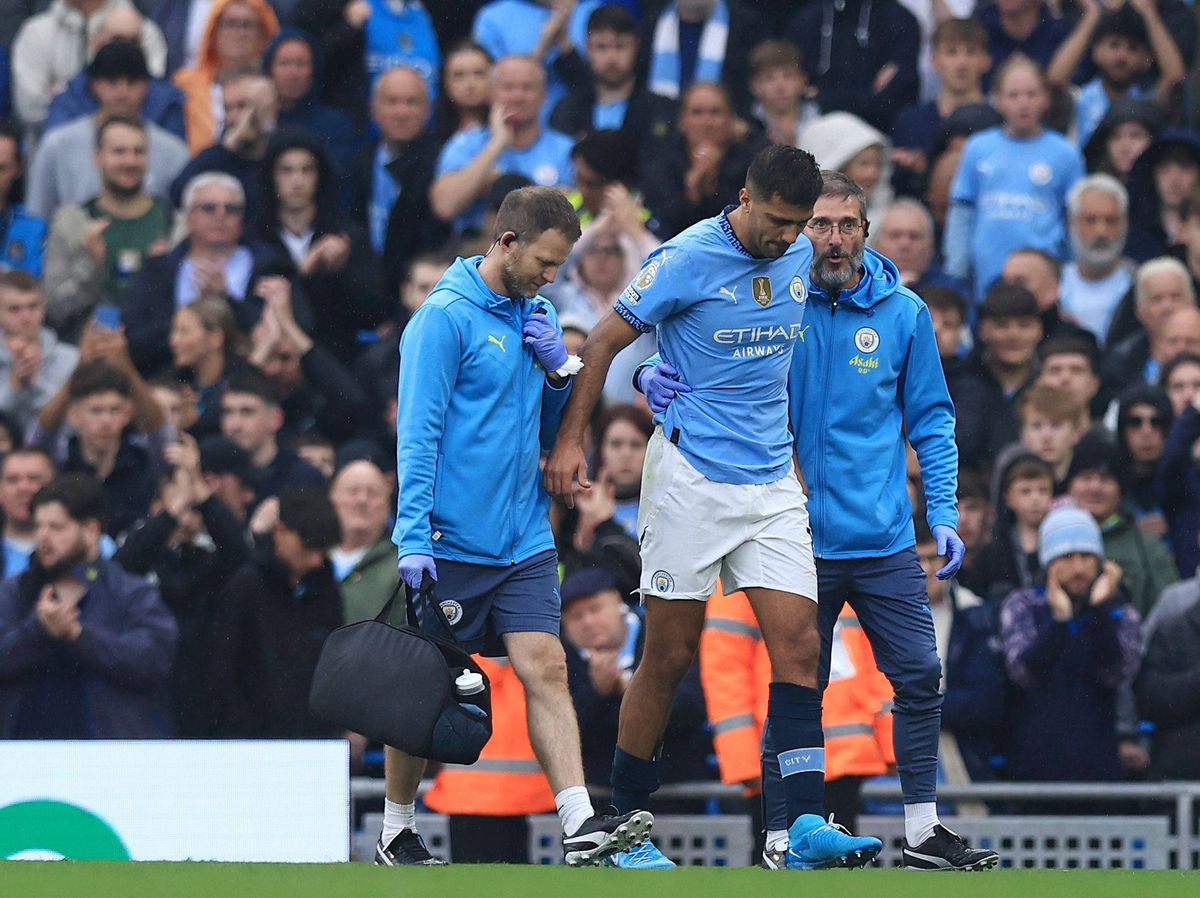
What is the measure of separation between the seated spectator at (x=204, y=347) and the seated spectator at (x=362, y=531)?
143 cm

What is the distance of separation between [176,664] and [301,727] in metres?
0.66

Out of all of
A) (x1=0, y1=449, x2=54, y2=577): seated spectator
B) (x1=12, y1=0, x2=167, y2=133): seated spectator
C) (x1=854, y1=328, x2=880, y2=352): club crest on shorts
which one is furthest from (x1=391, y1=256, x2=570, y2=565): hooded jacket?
(x1=12, y1=0, x2=167, y2=133): seated spectator

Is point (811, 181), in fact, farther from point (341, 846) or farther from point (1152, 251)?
point (1152, 251)

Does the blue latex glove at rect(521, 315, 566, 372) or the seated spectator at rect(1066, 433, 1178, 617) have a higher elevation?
the blue latex glove at rect(521, 315, 566, 372)

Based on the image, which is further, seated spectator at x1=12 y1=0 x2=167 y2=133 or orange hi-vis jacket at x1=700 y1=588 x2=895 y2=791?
seated spectator at x1=12 y1=0 x2=167 y2=133

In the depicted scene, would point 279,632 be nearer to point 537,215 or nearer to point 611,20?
point 537,215

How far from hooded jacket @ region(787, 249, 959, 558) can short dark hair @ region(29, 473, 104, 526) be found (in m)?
4.08

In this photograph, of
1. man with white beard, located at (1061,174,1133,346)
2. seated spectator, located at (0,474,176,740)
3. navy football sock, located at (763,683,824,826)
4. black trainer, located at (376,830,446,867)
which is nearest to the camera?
navy football sock, located at (763,683,824,826)

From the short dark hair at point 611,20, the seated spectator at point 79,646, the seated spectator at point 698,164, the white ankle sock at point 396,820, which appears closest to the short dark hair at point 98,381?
the seated spectator at point 79,646

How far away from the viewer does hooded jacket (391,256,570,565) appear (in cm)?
648

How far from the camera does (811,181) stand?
634cm

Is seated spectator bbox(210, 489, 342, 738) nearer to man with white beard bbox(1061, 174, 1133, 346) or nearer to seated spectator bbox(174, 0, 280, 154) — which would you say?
seated spectator bbox(174, 0, 280, 154)

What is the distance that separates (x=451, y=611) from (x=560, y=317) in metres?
4.46

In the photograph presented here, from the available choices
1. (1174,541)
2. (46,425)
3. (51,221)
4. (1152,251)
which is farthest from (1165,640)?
(51,221)
